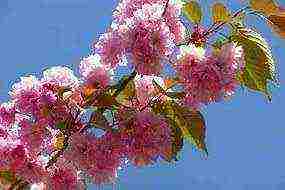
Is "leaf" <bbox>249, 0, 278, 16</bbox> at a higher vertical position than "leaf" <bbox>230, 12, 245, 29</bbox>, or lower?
higher

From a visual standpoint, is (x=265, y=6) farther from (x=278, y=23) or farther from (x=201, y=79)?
(x=201, y=79)

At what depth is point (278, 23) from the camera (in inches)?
30.5

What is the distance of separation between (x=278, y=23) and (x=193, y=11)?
9cm

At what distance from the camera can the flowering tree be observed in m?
0.69

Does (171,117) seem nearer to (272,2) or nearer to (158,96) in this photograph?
(158,96)

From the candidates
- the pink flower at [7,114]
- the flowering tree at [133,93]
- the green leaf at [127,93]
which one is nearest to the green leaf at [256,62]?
the flowering tree at [133,93]

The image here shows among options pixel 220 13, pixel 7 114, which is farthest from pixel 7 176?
pixel 220 13

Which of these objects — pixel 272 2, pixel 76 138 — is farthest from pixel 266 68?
pixel 76 138

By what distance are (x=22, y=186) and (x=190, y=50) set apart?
8.7 inches

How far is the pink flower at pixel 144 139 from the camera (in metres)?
0.69

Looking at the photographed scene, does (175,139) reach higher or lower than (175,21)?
lower

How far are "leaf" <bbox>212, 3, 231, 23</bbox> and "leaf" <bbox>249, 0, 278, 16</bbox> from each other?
27mm

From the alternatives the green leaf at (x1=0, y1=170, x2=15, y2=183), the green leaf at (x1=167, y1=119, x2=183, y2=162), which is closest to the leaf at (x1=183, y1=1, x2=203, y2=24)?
the green leaf at (x1=167, y1=119, x2=183, y2=162)

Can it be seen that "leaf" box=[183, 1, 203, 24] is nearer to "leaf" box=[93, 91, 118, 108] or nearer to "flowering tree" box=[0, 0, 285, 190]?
"flowering tree" box=[0, 0, 285, 190]
